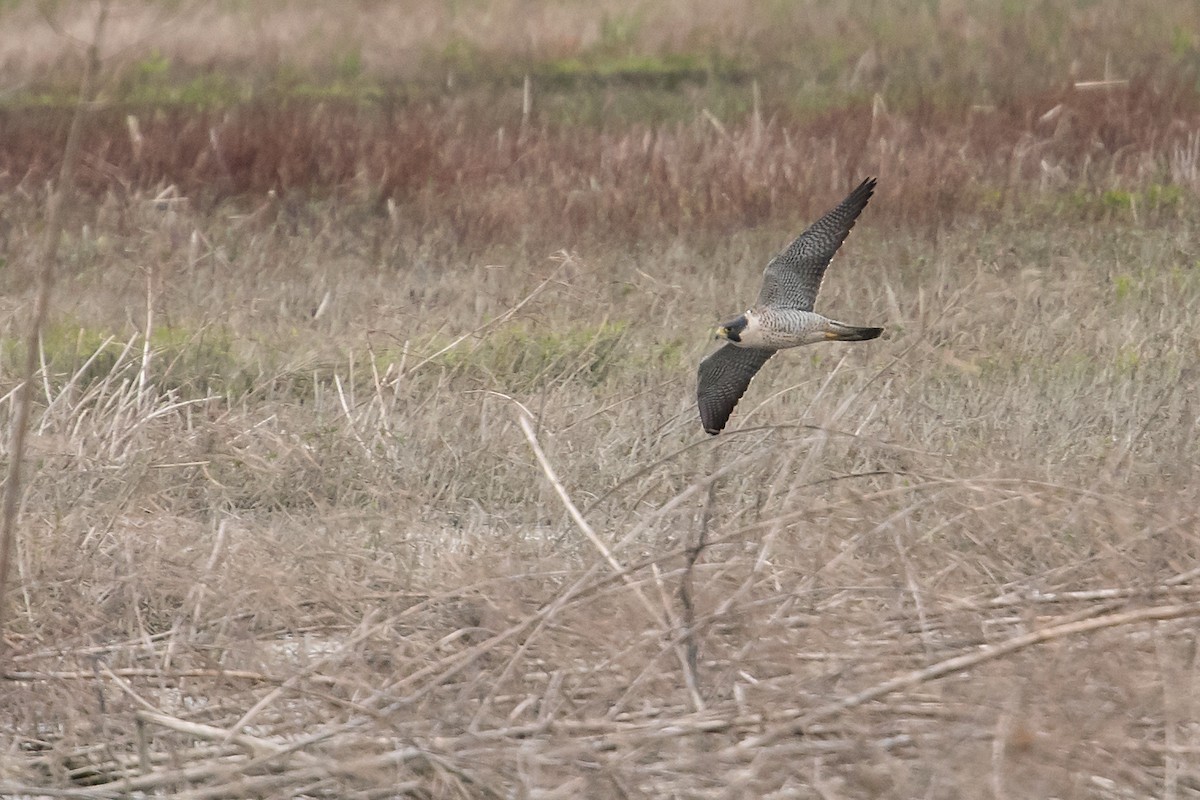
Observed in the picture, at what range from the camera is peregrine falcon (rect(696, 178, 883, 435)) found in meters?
5.11

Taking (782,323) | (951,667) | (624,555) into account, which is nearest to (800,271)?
(782,323)

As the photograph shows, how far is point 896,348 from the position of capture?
6484 mm

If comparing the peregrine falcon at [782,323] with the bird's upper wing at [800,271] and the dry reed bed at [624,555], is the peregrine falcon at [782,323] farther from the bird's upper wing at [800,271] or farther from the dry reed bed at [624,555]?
the dry reed bed at [624,555]

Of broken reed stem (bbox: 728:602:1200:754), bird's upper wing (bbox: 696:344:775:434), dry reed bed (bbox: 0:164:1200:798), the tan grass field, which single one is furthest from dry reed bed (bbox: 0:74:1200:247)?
broken reed stem (bbox: 728:602:1200:754)

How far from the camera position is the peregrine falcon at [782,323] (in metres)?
5.11

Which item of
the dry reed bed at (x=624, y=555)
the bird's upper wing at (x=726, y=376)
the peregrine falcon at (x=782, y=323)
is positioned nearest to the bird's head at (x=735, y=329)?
the peregrine falcon at (x=782, y=323)

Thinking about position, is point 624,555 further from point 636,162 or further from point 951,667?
point 636,162

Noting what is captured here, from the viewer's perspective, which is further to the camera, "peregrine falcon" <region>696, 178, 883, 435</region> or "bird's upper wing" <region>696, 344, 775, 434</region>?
"bird's upper wing" <region>696, 344, 775, 434</region>

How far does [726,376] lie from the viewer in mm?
5352

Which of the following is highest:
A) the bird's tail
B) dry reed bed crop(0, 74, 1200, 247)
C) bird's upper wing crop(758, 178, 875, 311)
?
bird's upper wing crop(758, 178, 875, 311)

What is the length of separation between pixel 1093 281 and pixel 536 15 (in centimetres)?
785

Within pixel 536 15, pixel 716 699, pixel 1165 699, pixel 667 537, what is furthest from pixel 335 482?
pixel 536 15

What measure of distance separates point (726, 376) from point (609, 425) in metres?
0.45

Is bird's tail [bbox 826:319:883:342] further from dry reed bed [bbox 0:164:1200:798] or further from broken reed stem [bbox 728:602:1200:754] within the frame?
broken reed stem [bbox 728:602:1200:754]
